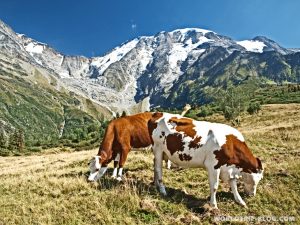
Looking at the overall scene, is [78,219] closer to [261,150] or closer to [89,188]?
[89,188]

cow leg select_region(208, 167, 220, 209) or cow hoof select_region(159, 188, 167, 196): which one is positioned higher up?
cow leg select_region(208, 167, 220, 209)

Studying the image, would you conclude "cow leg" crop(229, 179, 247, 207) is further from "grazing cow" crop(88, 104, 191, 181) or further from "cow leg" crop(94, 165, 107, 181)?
"cow leg" crop(94, 165, 107, 181)

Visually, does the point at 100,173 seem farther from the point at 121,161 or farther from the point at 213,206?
the point at 213,206

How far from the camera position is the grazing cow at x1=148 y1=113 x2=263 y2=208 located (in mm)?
14305

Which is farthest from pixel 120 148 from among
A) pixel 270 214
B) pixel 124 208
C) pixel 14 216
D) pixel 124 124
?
pixel 270 214

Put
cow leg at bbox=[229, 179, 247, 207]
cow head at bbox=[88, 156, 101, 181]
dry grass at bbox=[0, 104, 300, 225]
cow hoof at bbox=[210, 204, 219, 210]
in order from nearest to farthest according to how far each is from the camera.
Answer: dry grass at bbox=[0, 104, 300, 225], cow hoof at bbox=[210, 204, 219, 210], cow leg at bbox=[229, 179, 247, 207], cow head at bbox=[88, 156, 101, 181]

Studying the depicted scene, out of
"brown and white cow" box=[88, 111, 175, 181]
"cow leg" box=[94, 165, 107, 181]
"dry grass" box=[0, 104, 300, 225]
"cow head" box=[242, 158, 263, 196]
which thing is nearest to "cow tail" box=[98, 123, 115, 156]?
"brown and white cow" box=[88, 111, 175, 181]

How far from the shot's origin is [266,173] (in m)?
17.5

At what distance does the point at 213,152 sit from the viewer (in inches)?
564

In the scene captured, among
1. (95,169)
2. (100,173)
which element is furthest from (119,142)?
(95,169)

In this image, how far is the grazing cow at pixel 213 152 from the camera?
46.9 feet

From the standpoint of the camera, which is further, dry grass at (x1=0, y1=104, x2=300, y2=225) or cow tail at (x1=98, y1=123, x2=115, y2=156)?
cow tail at (x1=98, y1=123, x2=115, y2=156)

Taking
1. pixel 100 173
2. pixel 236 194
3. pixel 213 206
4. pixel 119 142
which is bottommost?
pixel 213 206

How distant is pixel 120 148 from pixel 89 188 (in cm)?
360
